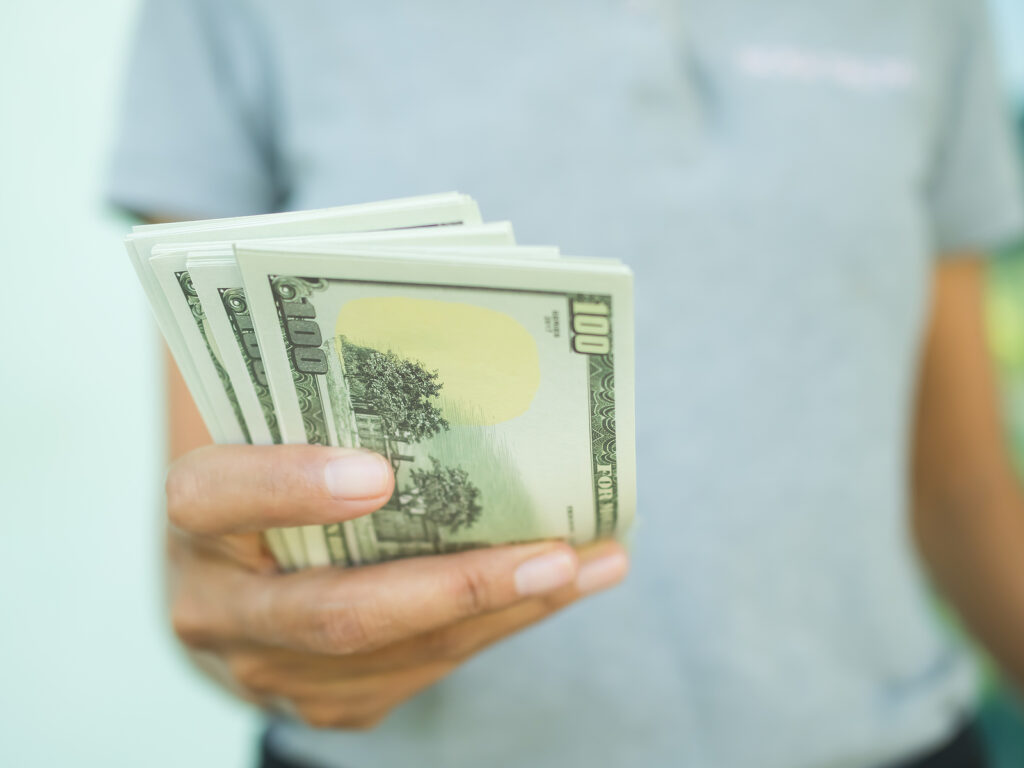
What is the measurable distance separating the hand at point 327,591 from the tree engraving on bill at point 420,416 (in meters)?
0.03

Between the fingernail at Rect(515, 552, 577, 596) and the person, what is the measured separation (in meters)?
0.21

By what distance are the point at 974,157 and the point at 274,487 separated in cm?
94

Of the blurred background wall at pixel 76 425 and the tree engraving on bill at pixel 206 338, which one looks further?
the blurred background wall at pixel 76 425

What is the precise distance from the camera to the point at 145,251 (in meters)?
0.35

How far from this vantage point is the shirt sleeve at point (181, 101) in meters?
0.62

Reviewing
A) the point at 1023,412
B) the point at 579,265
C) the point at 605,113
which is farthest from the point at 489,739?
the point at 1023,412

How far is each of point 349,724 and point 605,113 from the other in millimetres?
610

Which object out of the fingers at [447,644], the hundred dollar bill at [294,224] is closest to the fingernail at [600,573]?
the fingers at [447,644]

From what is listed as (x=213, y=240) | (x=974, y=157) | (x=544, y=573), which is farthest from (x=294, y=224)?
(x=974, y=157)

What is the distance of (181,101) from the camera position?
63 cm

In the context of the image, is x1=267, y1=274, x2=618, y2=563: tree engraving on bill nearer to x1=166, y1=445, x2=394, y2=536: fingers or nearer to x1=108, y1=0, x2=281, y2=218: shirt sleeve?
x1=166, y1=445, x2=394, y2=536: fingers

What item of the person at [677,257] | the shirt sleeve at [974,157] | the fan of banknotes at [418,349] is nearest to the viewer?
the fan of banknotes at [418,349]

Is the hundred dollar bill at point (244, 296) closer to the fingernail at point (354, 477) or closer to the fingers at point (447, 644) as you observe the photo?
the fingernail at point (354, 477)

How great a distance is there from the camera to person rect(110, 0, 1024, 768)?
1.97 feet
